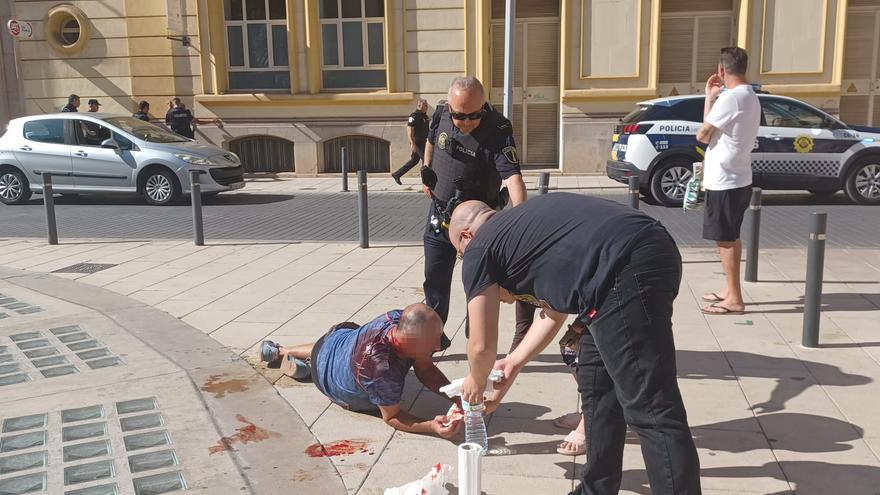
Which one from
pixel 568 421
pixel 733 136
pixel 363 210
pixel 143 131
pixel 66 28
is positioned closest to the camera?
pixel 568 421

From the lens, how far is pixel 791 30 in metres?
16.5

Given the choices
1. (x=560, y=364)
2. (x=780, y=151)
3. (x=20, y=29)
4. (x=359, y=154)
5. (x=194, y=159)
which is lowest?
(x=560, y=364)

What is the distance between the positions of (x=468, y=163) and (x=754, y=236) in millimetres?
3683

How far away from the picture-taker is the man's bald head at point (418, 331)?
3.68m

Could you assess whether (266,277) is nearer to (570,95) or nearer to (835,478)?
(835,478)

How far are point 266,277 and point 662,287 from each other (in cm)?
558

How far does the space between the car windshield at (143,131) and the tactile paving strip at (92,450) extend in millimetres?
10525

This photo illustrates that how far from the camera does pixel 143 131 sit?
1412 centimetres

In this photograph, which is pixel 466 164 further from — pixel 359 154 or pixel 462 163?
pixel 359 154

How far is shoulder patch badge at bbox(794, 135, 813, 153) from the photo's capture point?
1200cm

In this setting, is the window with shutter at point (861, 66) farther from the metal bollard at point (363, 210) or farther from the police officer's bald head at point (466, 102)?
the police officer's bald head at point (466, 102)

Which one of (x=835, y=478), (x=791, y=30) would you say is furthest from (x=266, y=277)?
(x=791, y=30)

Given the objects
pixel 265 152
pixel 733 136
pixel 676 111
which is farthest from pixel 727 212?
pixel 265 152

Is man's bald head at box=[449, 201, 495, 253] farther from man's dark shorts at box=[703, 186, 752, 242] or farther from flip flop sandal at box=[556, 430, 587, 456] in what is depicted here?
man's dark shorts at box=[703, 186, 752, 242]
